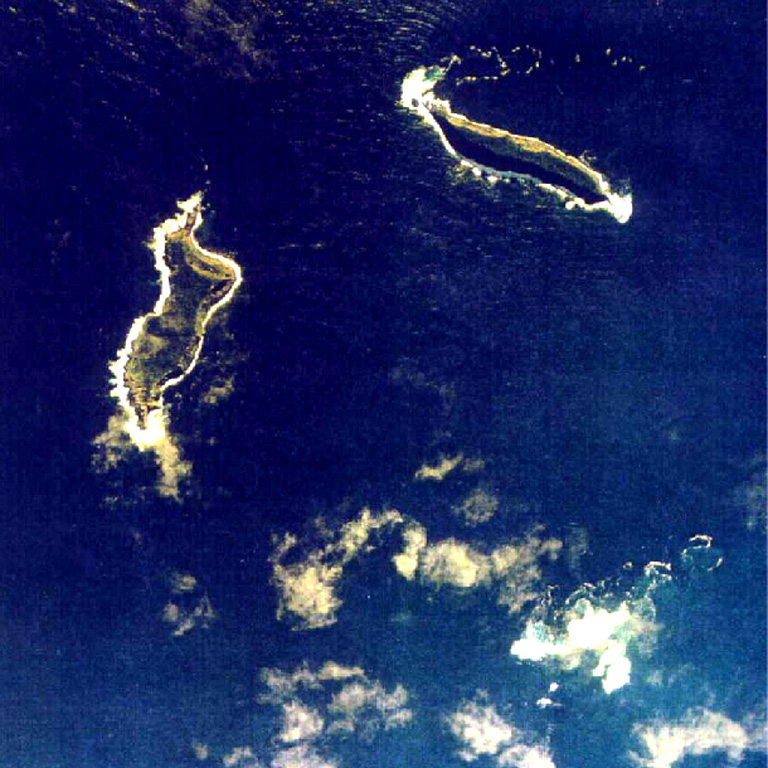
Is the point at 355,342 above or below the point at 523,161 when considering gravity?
below

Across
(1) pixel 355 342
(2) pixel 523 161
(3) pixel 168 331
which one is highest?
(2) pixel 523 161

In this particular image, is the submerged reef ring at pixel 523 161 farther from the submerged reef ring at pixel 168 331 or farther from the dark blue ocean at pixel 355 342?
the submerged reef ring at pixel 168 331

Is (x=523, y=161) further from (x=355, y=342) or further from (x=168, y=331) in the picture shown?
(x=168, y=331)

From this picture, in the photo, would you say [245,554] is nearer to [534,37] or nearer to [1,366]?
[1,366]

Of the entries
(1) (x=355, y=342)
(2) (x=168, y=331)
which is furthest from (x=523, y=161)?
(2) (x=168, y=331)

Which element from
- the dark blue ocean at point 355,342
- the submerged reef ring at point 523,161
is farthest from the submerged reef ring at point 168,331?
the submerged reef ring at point 523,161
